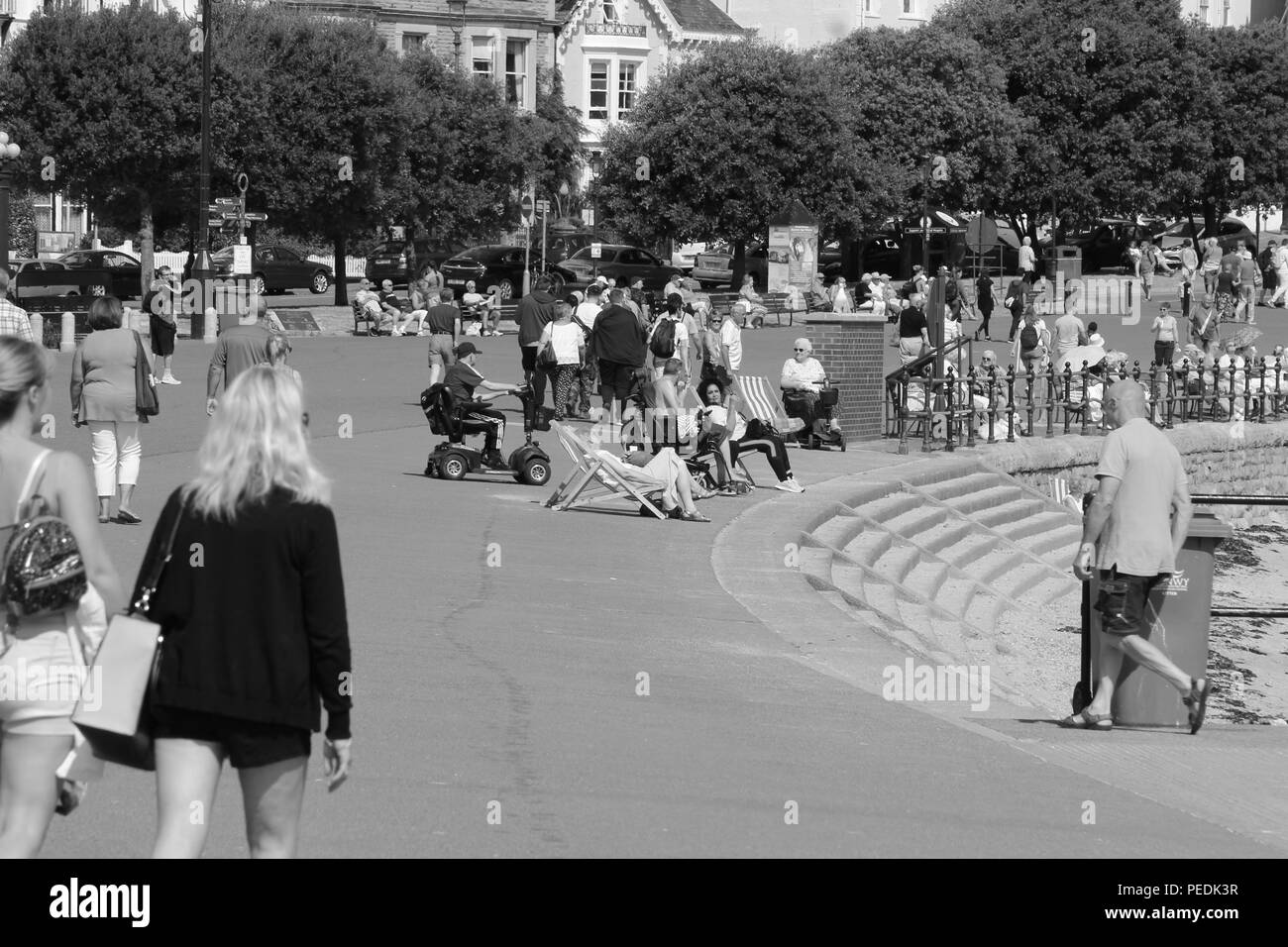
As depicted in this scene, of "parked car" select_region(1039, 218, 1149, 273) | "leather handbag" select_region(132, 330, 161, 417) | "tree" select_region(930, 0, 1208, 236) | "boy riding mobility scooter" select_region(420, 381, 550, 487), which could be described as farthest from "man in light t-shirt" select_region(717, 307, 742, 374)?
"tree" select_region(930, 0, 1208, 236)

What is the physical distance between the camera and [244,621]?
465 centimetres

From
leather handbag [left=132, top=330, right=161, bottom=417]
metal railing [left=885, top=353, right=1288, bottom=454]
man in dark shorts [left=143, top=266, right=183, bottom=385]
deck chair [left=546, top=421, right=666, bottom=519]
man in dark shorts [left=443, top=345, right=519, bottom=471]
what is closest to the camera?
leather handbag [left=132, top=330, right=161, bottom=417]

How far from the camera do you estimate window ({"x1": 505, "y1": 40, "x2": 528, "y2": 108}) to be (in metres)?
63.6

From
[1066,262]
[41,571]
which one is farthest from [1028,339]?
[1066,262]

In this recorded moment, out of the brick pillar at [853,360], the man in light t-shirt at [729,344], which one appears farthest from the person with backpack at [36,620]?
the man in light t-shirt at [729,344]

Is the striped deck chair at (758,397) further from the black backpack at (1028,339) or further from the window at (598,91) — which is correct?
the window at (598,91)

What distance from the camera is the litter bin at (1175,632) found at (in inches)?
360

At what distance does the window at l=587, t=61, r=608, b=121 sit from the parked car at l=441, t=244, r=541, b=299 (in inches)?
958

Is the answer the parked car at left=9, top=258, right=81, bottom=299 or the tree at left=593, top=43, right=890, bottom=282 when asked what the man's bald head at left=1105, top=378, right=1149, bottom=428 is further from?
the tree at left=593, top=43, right=890, bottom=282

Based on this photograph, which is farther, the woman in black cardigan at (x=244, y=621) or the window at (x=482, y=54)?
the window at (x=482, y=54)

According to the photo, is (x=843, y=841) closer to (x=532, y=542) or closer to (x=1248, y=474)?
(x=532, y=542)

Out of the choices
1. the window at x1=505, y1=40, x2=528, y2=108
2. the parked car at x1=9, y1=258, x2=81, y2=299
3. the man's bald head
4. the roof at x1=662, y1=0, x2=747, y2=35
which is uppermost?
the roof at x1=662, y1=0, x2=747, y2=35

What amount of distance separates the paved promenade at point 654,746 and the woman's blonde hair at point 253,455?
1705mm
